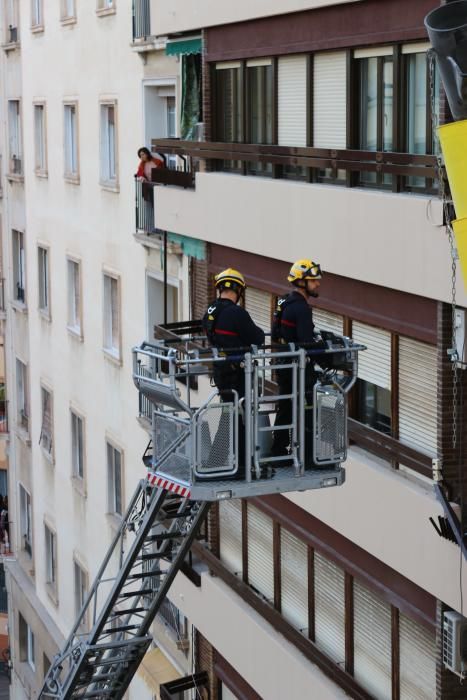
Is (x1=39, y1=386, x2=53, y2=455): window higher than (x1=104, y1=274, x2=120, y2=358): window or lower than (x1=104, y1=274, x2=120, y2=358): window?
lower

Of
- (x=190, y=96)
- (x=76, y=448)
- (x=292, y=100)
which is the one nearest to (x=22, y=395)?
(x=76, y=448)

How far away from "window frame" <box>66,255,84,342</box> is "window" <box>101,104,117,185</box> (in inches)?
128

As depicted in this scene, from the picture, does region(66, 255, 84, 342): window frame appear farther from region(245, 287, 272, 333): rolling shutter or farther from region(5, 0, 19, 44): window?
region(245, 287, 272, 333): rolling shutter

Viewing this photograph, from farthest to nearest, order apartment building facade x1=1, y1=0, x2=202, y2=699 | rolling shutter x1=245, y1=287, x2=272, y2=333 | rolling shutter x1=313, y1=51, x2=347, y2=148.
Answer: apartment building facade x1=1, y1=0, x2=202, y2=699 < rolling shutter x1=245, y1=287, x2=272, y2=333 < rolling shutter x1=313, y1=51, x2=347, y2=148

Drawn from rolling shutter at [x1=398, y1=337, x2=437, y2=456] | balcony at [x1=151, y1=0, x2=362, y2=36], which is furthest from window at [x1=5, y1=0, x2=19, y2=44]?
rolling shutter at [x1=398, y1=337, x2=437, y2=456]

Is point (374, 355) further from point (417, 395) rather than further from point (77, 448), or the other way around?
point (77, 448)

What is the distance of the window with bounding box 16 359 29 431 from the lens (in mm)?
38750

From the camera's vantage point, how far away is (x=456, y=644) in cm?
1509

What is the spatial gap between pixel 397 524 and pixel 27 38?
22.5 metres

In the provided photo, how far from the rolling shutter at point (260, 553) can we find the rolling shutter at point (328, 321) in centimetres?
376

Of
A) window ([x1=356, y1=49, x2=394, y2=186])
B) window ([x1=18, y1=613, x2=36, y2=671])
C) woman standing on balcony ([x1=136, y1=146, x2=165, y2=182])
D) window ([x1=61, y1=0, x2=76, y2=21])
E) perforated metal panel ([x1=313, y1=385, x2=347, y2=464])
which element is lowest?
window ([x1=18, y1=613, x2=36, y2=671])

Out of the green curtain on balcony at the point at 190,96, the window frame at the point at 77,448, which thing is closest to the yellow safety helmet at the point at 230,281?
the green curtain on balcony at the point at 190,96

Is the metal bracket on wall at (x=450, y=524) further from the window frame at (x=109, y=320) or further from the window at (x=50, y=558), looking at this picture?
the window at (x=50, y=558)

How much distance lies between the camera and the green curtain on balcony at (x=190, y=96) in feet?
75.6
